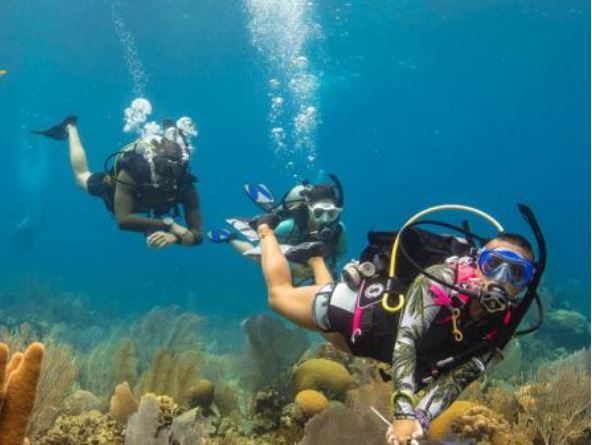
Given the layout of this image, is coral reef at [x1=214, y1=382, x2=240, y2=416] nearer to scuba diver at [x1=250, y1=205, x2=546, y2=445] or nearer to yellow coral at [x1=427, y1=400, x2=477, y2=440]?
yellow coral at [x1=427, y1=400, x2=477, y2=440]

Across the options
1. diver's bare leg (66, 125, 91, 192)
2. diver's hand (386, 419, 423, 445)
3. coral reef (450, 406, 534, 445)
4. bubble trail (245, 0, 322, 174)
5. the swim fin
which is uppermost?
bubble trail (245, 0, 322, 174)

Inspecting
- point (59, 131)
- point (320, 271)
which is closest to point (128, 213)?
point (320, 271)

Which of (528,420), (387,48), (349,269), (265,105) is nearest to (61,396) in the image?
(349,269)

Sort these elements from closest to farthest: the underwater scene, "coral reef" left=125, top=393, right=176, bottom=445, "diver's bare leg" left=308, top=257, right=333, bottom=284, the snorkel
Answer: the snorkel
the underwater scene
"coral reef" left=125, top=393, right=176, bottom=445
"diver's bare leg" left=308, top=257, right=333, bottom=284

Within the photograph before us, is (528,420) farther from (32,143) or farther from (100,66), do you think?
(32,143)

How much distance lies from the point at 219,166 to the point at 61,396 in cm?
9829

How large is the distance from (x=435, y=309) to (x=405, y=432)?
2.88 ft

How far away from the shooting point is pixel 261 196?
25.5 feet

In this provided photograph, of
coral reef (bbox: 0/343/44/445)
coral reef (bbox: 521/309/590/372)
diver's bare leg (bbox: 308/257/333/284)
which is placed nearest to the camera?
coral reef (bbox: 0/343/44/445)

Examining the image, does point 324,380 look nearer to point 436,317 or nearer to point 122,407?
point 122,407

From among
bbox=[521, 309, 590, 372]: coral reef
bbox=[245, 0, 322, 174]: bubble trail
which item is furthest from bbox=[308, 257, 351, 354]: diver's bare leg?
bbox=[245, 0, 322, 174]: bubble trail

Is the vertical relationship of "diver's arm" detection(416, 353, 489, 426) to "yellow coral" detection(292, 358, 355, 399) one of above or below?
above

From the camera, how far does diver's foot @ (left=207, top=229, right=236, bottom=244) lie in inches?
324

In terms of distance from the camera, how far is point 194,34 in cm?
4016
